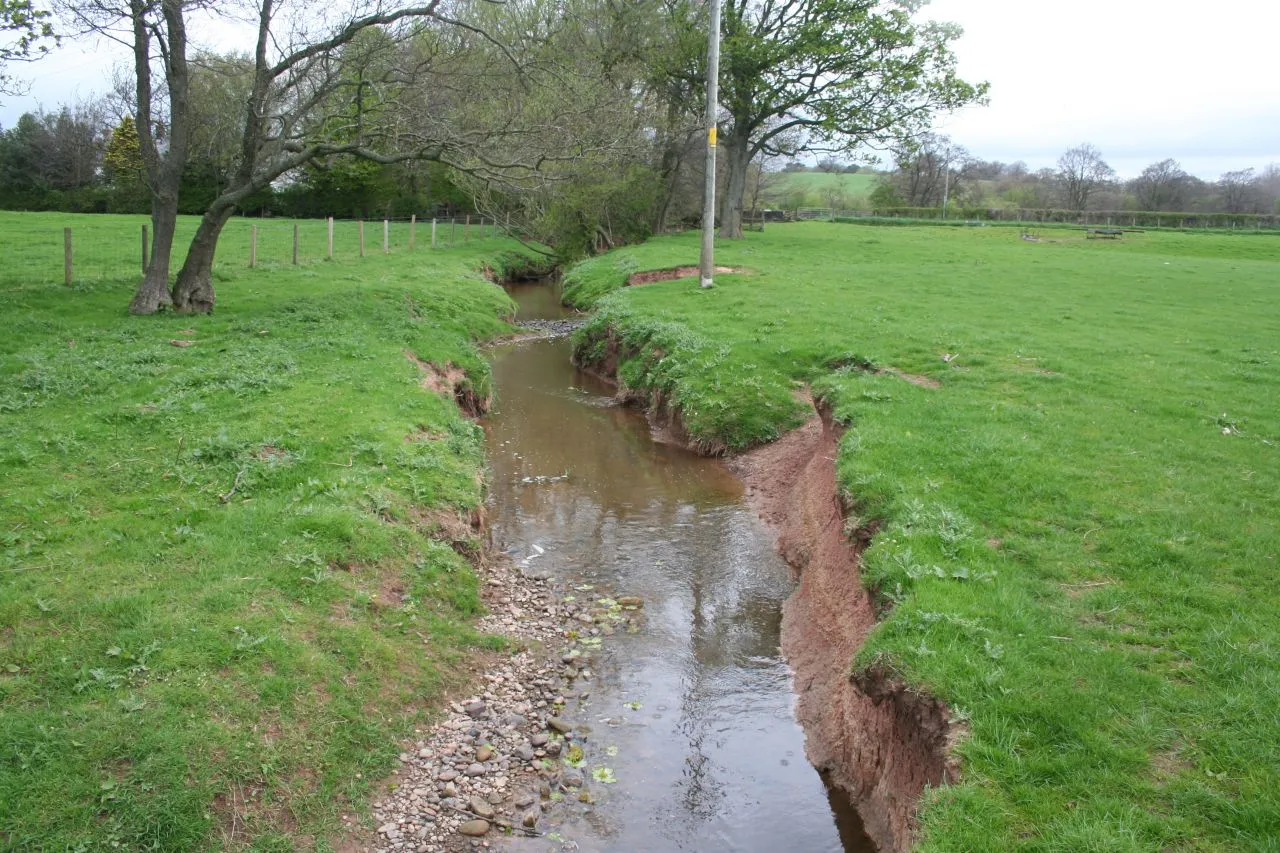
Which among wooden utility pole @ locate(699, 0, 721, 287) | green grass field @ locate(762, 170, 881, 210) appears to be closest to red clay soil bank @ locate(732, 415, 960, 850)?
wooden utility pole @ locate(699, 0, 721, 287)

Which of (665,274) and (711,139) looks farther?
(665,274)

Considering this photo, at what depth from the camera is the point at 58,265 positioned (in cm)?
2244

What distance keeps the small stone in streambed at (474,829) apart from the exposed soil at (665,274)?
71.6 feet

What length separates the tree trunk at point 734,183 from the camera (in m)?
40.8

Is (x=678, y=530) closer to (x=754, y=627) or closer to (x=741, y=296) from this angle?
(x=754, y=627)

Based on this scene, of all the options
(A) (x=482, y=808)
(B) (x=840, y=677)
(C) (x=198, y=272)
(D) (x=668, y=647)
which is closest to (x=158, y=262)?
(C) (x=198, y=272)

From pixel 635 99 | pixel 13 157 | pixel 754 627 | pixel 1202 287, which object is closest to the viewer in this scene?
Result: pixel 754 627

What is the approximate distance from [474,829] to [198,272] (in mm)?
15503

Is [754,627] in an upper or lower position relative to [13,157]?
lower

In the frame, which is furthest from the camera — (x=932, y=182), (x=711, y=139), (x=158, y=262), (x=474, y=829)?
(x=932, y=182)

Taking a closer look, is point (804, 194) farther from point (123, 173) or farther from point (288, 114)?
point (288, 114)

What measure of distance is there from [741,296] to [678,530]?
41.3 feet

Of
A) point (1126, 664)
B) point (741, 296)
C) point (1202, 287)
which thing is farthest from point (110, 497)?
point (1202, 287)

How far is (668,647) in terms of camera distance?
788cm
